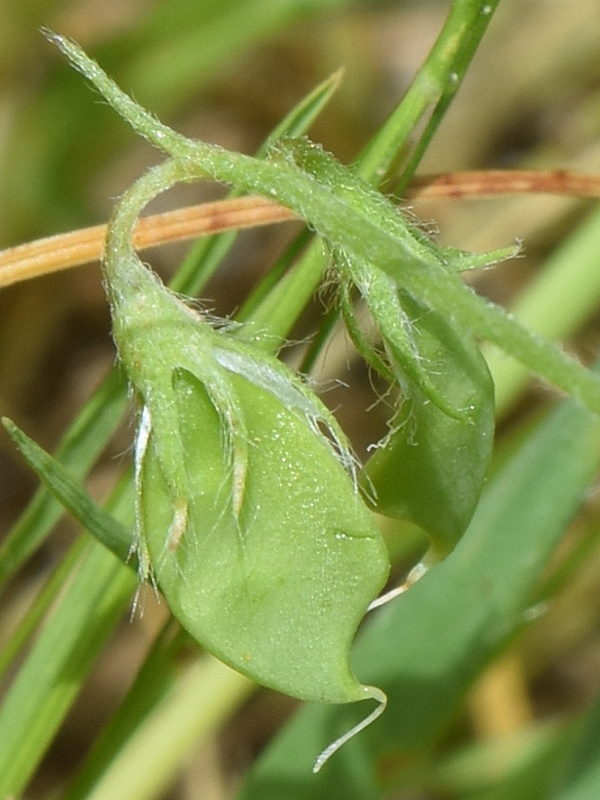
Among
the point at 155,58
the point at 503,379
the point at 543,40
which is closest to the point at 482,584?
the point at 503,379

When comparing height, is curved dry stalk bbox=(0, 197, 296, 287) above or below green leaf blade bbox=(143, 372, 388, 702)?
above

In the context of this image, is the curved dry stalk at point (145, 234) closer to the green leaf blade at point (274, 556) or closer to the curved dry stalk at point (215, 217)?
the curved dry stalk at point (215, 217)

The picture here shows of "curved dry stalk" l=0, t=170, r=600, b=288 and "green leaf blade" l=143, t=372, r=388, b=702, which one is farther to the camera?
"curved dry stalk" l=0, t=170, r=600, b=288

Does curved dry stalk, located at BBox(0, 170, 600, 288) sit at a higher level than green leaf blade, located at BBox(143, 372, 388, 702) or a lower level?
higher

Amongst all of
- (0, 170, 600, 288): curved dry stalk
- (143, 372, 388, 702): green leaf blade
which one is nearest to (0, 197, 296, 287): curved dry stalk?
(0, 170, 600, 288): curved dry stalk

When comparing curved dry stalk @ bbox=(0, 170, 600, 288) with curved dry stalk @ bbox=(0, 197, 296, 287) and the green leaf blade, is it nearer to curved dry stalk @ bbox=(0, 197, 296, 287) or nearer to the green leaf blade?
curved dry stalk @ bbox=(0, 197, 296, 287)

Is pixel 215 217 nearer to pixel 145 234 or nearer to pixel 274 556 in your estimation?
pixel 145 234

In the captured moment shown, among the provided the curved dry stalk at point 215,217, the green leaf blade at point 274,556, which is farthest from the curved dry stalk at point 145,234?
the green leaf blade at point 274,556

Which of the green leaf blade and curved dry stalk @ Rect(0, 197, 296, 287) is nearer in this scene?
the green leaf blade

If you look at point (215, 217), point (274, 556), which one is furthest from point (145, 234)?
point (274, 556)
